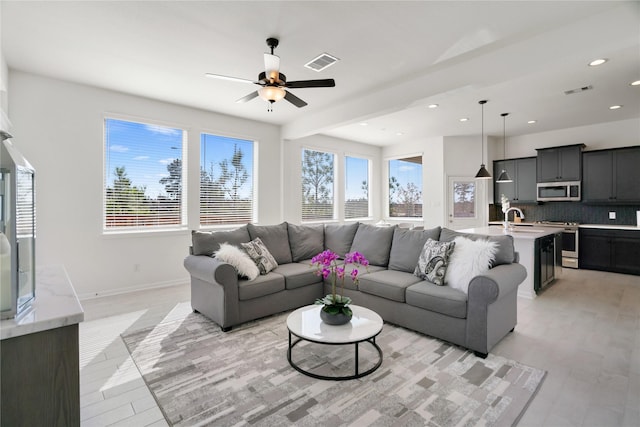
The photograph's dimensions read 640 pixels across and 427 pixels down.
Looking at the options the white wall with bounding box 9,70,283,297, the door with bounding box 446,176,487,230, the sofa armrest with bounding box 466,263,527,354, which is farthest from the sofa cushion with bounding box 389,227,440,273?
the door with bounding box 446,176,487,230

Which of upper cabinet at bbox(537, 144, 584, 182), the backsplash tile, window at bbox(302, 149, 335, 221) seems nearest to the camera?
the backsplash tile

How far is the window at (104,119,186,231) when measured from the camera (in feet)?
14.6

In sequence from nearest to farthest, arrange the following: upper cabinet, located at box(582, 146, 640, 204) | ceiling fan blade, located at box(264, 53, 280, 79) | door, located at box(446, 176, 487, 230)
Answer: ceiling fan blade, located at box(264, 53, 280, 79) < upper cabinet, located at box(582, 146, 640, 204) < door, located at box(446, 176, 487, 230)

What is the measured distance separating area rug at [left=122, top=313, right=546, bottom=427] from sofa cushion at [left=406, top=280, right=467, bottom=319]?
32 cm

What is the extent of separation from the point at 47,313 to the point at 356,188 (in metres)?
7.30

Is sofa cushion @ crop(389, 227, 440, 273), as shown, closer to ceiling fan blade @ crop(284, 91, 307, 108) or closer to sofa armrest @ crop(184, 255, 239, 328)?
sofa armrest @ crop(184, 255, 239, 328)

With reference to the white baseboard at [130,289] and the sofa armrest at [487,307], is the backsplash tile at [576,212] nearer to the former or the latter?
the sofa armrest at [487,307]

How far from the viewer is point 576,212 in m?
6.54

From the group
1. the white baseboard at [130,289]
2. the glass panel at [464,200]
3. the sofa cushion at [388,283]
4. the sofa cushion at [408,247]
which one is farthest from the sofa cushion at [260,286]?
the glass panel at [464,200]

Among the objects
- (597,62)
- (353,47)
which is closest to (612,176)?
(597,62)

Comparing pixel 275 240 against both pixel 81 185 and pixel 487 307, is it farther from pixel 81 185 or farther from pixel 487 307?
pixel 81 185

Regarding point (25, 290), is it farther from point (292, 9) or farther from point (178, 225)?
point (178, 225)

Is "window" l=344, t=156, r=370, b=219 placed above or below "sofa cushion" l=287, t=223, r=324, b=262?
above

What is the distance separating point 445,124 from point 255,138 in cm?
385
